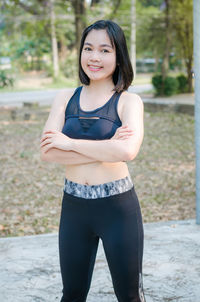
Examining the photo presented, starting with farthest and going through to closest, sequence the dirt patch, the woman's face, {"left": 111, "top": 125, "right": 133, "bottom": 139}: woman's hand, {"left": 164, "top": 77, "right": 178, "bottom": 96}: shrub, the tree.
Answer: {"left": 164, "top": 77, "right": 178, "bottom": 96}: shrub → the tree → the dirt patch → the woman's face → {"left": 111, "top": 125, "right": 133, "bottom": 139}: woman's hand

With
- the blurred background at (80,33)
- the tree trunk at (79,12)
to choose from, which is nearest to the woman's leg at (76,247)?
the blurred background at (80,33)

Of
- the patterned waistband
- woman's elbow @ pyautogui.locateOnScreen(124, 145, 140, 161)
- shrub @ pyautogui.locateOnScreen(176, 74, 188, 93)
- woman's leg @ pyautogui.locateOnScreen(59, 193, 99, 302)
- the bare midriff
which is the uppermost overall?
woman's elbow @ pyautogui.locateOnScreen(124, 145, 140, 161)

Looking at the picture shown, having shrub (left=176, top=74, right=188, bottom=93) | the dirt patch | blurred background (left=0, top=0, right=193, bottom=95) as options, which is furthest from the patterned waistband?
shrub (left=176, top=74, right=188, bottom=93)

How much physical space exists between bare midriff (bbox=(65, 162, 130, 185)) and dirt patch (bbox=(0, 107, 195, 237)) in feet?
9.37

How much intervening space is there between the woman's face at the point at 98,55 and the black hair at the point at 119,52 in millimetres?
24

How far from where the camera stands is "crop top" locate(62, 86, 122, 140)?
1985mm

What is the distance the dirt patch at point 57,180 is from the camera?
5.20 m

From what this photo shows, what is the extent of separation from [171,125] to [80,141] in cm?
946

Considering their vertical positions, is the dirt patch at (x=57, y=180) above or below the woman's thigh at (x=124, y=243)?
below

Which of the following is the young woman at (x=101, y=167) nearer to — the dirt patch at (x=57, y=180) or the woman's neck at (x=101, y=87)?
the woman's neck at (x=101, y=87)

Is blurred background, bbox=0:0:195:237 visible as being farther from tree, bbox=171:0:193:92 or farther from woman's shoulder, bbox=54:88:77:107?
woman's shoulder, bbox=54:88:77:107

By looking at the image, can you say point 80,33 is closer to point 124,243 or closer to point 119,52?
point 119,52

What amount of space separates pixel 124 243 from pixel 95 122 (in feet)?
1.92

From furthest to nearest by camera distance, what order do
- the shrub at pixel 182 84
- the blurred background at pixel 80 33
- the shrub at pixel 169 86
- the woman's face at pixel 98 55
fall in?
the shrub at pixel 182 84
the shrub at pixel 169 86
the blurred background at pixel 80 33
the woman's face at pixel 98 55
